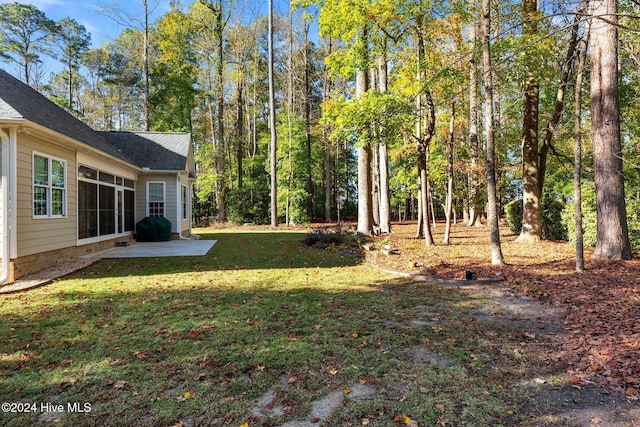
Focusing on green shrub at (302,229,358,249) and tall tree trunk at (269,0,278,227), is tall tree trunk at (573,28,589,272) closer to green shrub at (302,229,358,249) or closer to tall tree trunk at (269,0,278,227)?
green shrub at (302,229,358,249)

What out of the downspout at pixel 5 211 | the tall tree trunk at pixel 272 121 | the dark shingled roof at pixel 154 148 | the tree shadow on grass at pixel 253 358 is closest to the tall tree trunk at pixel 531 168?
the tree shadow on grass at pixel 253 358

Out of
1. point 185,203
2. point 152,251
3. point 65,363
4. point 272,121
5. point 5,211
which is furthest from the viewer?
point 272,121

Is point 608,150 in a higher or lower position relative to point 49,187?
higher

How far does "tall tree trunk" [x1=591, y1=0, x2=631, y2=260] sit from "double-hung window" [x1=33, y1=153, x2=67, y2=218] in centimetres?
1167

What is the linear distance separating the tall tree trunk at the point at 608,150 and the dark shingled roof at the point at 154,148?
1266 centimetres

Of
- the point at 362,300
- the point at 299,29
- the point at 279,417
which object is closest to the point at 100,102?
the point at 299,29

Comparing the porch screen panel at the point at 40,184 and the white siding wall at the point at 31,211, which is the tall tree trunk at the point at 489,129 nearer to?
the white siding wall at the point at 31,211

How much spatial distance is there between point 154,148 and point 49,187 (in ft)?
24.2

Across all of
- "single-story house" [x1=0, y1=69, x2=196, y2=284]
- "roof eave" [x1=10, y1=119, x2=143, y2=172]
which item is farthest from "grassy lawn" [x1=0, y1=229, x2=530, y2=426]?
"roof eave" [x1=10, y1=119, x2=143, y2=172]

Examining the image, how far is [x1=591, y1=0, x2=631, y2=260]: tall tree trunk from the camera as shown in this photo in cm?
739

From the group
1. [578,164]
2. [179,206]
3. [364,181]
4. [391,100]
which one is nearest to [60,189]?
[179,206]

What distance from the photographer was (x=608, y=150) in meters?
7.50

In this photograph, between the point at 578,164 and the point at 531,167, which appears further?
the point at 531,167

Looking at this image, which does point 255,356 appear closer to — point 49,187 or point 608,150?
point 49,187
